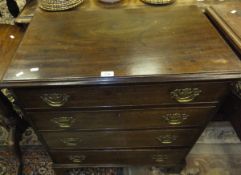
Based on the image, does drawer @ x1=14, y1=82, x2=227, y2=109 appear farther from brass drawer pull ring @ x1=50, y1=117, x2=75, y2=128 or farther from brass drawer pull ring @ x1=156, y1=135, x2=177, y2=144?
brass drawer pull ring @ x1=156, y1=135, x2=177, y2=144

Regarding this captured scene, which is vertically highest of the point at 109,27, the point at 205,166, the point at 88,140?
the point at 109,27

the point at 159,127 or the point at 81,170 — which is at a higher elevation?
the point at 159,127

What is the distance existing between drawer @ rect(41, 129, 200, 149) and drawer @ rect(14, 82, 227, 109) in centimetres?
21

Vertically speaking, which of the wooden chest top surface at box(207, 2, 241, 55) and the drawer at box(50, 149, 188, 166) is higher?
the wooden chest top surface at box(207, 2, 241, 55)

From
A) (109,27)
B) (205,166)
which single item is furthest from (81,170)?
(109,27)

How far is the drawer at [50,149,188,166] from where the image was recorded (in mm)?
1072

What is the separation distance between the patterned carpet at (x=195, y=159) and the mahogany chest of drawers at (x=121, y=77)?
29 centimetres

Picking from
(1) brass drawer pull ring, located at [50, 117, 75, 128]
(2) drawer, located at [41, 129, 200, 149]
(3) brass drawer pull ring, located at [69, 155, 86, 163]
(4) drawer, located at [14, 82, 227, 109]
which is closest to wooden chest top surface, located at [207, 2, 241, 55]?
(4) drawer, located at [14, 82, 227, 109]

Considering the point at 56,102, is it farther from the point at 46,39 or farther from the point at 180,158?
the point at 180,158

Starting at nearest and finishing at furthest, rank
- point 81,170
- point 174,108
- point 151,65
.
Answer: point 151,65, point 174,108, point 81,170

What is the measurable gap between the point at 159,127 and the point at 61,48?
0.52 metres

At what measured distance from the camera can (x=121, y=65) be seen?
711mm

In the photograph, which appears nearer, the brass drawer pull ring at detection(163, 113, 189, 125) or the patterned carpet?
the brass drawer pull ring at detection(163, 113, 189, 125)

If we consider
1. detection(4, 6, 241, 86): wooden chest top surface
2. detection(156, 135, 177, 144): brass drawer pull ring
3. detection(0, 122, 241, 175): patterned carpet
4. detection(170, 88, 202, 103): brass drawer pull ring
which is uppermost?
detection(4, 6, 241, 86): wooden chest top surface
